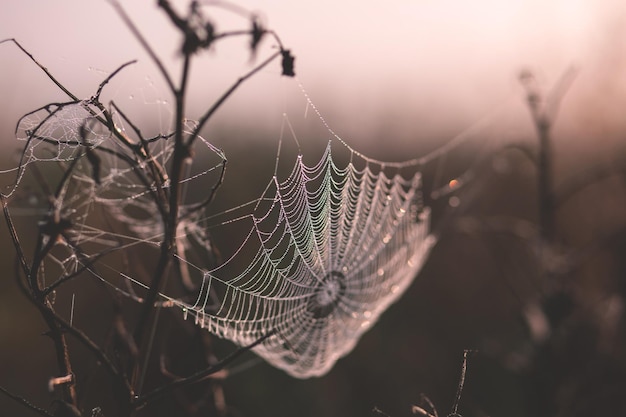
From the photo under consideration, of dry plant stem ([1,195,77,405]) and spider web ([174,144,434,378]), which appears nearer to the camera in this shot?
dry plant stem ([1,195,77,405])

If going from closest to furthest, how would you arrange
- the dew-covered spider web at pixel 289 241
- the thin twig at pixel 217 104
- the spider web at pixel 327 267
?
the thin twig at pixel 217 104, the dew-covered spider web at pixel 289 241, the spider web at pixel 327 267

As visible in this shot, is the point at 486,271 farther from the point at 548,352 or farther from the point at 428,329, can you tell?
the point at 548,352

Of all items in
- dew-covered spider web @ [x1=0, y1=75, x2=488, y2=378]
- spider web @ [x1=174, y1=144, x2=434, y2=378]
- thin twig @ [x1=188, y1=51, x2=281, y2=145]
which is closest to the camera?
thin twig @ [x1=188, y1=51, x2=281, y2=145]

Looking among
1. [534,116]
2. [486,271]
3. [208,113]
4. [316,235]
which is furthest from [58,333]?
[486,271]

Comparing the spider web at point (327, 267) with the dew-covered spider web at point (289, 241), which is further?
the spider web at point (327, 267)

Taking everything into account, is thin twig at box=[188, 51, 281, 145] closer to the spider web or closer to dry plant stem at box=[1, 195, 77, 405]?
dry plant stem at box=[1, 195, 77, 405]

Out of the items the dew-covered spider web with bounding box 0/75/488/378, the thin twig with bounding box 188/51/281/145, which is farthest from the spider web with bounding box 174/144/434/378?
the thin twig with bounding box 188/51/281/145

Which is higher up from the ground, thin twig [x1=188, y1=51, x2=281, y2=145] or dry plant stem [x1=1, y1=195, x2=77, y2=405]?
thin twig [x1=188, y1=51, x2=281, y2=145]

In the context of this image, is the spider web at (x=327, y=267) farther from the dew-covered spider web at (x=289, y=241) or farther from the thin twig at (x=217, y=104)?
the thin twig at (x=217, y=104)

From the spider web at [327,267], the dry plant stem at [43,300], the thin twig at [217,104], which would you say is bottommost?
the spider web at [327,267]

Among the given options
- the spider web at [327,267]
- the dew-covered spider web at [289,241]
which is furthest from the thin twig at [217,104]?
the spider web at [327,267]

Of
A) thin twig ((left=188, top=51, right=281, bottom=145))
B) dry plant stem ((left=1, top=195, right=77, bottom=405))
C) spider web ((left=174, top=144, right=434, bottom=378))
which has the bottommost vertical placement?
spider web ((left=174, top=144, right=434, bottom=378))
